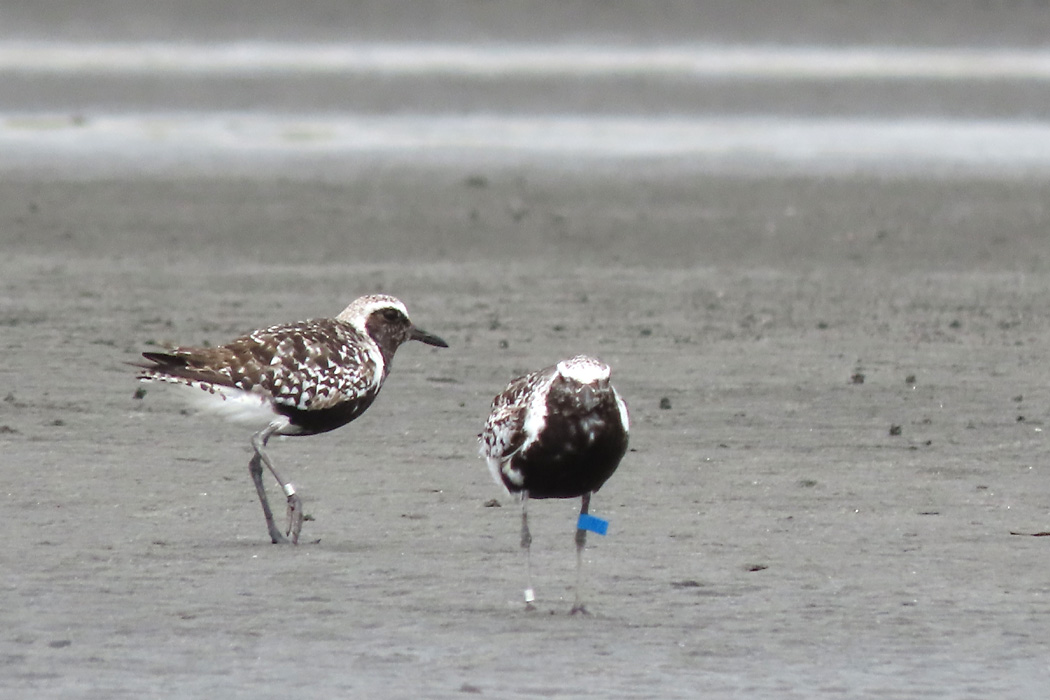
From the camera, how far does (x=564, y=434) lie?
787 centimetres

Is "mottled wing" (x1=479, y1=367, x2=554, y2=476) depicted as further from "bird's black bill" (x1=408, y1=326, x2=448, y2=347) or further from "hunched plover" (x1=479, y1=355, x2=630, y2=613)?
"bird's black bill" (x1=408, y1=326, x2=448, y2=347)

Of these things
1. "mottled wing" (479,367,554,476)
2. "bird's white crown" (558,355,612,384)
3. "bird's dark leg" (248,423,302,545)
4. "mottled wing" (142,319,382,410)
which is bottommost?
"bird's dark leg" (248,423,302,545)

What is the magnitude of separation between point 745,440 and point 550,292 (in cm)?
608

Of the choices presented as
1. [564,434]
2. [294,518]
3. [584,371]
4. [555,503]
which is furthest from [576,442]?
[555,503]

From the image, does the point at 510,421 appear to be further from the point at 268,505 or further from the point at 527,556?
the point at 268,505

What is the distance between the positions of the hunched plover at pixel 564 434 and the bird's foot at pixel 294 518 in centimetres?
121

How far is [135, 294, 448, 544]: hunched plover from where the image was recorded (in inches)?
359

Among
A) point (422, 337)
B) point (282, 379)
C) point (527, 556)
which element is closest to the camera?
point (527, 556)

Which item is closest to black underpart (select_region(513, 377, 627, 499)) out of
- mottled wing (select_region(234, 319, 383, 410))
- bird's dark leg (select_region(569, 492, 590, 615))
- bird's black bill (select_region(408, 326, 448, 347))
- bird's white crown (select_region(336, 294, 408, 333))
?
bird's dark leg (select_region(569, 492, 590, 615))

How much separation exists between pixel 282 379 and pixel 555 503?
1503 mm

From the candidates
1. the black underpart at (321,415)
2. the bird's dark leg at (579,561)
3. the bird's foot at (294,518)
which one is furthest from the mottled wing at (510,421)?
the black underpart at (321,415)

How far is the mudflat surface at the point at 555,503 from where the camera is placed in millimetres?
7383

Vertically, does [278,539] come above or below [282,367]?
below

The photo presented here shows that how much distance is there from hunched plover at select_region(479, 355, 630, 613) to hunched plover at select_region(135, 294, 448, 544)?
1289 mm
